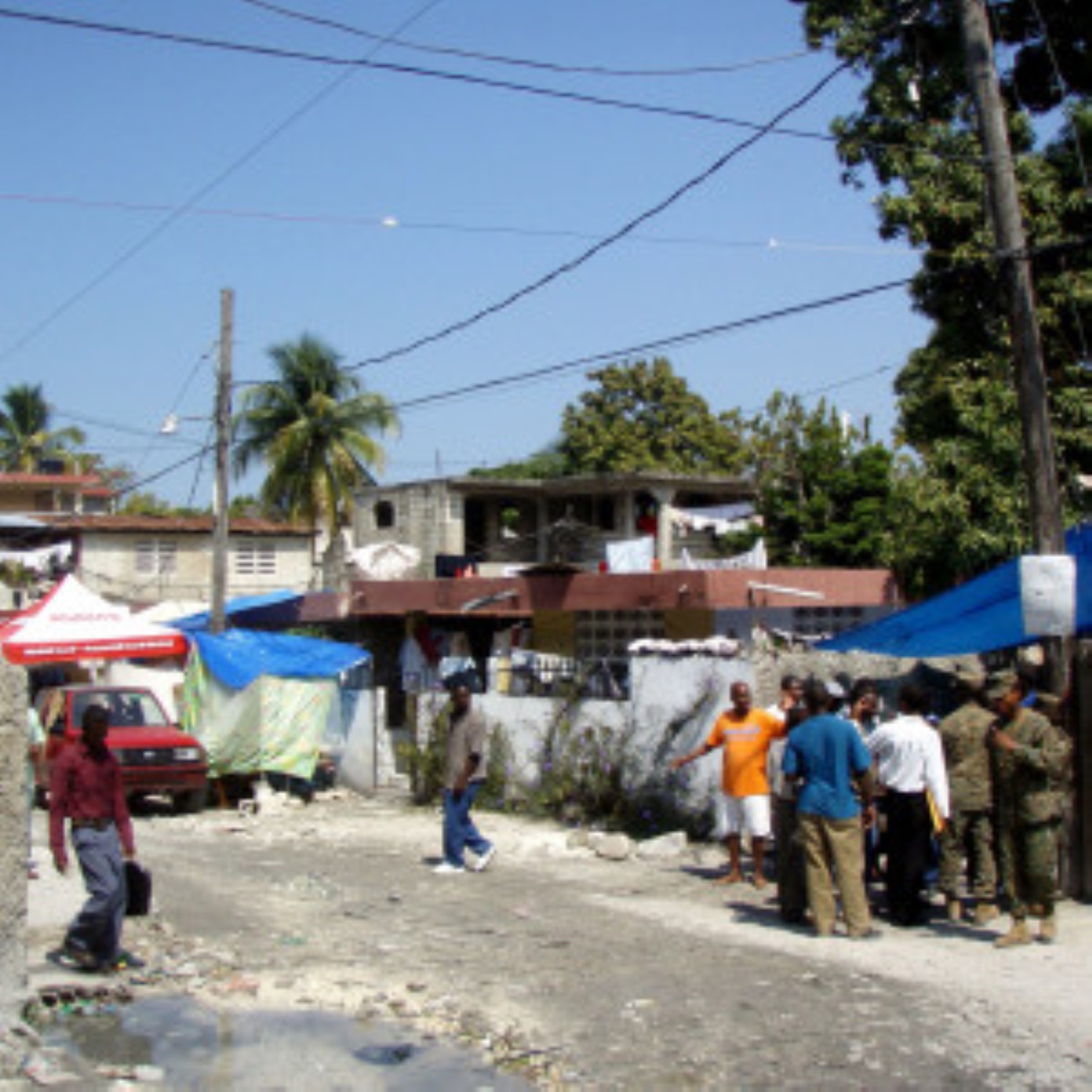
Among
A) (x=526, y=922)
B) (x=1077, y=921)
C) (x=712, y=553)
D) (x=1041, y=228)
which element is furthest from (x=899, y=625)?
(x=712, y=553)

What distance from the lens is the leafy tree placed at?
18781 millimetres

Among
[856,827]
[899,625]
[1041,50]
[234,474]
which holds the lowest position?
[856,827]

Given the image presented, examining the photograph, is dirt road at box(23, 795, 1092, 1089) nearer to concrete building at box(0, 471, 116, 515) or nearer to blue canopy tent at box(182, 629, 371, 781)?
blue canopy tent at box(182, 629, 371, 781)

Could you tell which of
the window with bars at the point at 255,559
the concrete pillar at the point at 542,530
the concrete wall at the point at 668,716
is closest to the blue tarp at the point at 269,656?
the concrete wall at the point at 668,716

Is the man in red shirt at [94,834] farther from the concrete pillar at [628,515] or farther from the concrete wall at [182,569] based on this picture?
the concrete wall at [182,569]

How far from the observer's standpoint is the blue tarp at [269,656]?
19859mm

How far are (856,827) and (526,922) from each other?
264 centimetres

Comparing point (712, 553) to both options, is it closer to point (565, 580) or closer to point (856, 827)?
point (565, 580)

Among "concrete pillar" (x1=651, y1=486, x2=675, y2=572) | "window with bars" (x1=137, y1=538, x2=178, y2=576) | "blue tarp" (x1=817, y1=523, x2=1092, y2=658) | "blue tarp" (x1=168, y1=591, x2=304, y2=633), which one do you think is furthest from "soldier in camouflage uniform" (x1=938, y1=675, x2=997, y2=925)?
"window with bars" (x1=137, y1=538, x2=178, y2=576)

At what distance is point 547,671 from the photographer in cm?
1825

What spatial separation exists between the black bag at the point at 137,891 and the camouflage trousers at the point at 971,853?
18.5 ft

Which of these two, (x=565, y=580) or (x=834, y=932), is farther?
(x=565, y=580)

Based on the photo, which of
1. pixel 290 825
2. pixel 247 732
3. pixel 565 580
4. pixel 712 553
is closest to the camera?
pixel 290 825

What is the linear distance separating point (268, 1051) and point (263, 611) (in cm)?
2275
